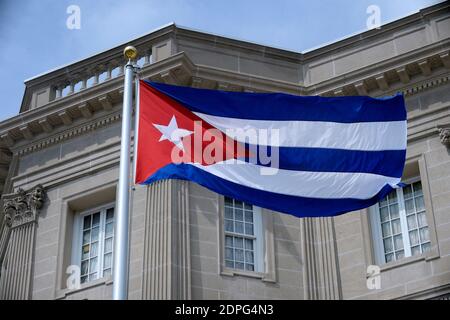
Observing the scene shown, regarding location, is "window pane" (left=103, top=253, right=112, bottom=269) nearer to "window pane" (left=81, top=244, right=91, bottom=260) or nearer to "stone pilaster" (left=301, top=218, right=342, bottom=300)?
"window pane" (left=81, top=244, right=91, bottom=260)

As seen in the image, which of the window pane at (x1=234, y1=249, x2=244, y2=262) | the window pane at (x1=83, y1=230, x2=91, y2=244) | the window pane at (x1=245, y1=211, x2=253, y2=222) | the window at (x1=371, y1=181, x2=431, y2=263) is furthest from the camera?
the window pane at (x1=83, y1=230, x2=91, y2=244)

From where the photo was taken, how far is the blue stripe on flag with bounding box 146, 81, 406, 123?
21047mm

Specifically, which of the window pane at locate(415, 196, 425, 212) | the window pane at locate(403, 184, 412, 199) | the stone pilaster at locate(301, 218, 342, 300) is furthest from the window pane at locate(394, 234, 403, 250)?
the stone pilaster at locate(301, 218, 342, 300)

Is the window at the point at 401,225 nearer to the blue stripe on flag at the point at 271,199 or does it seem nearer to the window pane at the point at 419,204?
the window pane at the point at 419,204

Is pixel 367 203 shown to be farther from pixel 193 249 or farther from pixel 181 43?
pixel 181 43

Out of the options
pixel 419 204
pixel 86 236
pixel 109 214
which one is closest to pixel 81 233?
pixel 86 236

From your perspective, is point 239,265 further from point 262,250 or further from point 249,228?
point 249,228

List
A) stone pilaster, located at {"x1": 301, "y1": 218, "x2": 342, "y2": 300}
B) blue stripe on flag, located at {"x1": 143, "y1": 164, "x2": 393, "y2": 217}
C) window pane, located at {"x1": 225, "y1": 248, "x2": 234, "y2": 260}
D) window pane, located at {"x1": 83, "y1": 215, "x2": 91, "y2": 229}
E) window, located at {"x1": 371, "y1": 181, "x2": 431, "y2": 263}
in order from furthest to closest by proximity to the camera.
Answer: window pane, located at {"x1": 83, "y1": 215, "x2": 91, "y2": 229} < window, located at {"x1": 371, "y1": 181, "x2": 431, "y2": 263} < window pane, located at {"x1": 225, "y1": 248, "x2": 234, "y2": 260} < stone pilaster, located at {"x1": 301, "y1": 218, "x2": 342, "y2": 300} < blue stripe on flag, located at {"x1": 143, "y1": 164, "x2": 393, "y2": 217}

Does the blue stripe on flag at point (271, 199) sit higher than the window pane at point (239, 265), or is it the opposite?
the window pane at point (239, 265)

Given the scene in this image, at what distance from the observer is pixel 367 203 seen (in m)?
20.8

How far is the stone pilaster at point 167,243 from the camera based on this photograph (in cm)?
2508

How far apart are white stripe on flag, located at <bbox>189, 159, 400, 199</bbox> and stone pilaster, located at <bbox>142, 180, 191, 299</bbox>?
201 inches

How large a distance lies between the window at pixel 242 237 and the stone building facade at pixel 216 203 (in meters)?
0.03

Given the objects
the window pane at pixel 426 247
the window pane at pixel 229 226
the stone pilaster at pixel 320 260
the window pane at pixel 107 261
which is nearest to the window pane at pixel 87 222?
the window pane at pixel 107 261
